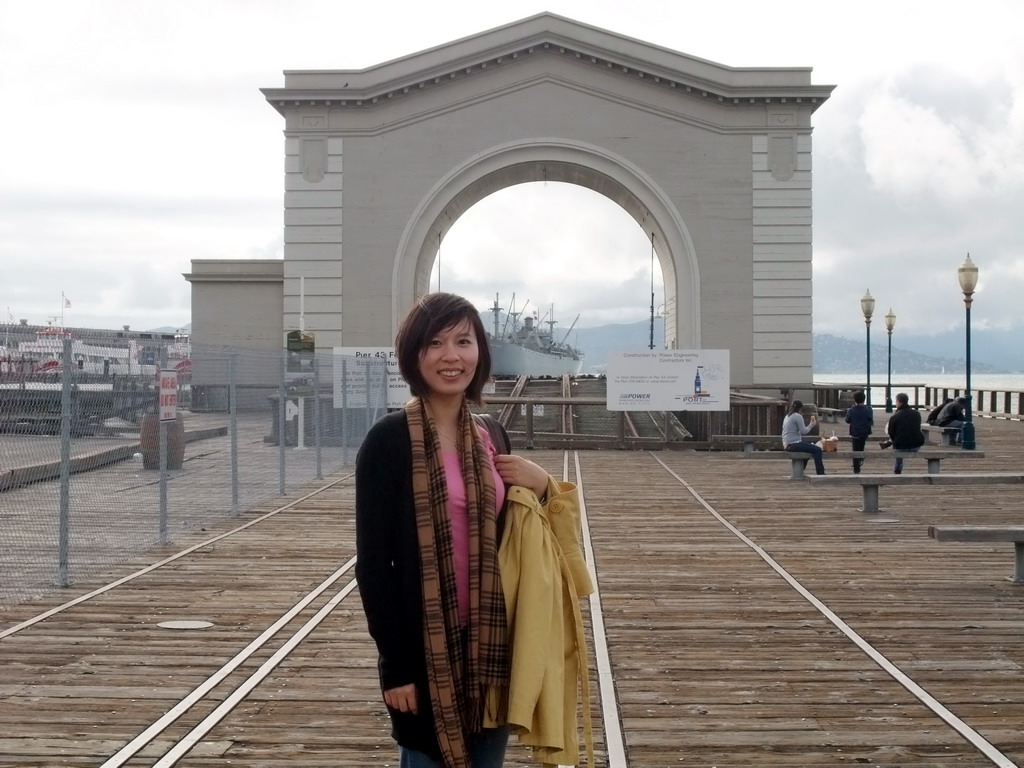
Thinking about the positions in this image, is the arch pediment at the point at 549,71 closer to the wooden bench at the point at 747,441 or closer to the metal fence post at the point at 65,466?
the wooden bench at the point at 747,441

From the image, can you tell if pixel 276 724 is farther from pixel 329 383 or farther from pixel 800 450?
pixel 329 383

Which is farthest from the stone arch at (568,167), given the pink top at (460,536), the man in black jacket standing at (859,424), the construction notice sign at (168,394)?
the pink top at (460,536)

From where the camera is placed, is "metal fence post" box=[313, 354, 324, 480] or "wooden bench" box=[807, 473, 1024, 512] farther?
"metal fence post" box=[313, 354, 324, 480]

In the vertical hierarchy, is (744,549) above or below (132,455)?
below

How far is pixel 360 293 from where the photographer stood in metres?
32.2

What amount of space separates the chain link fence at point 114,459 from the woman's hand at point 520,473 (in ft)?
16.8

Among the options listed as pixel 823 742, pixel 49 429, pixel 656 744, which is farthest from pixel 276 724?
pixel 49 429

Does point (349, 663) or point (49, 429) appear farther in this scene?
point (49, 429)

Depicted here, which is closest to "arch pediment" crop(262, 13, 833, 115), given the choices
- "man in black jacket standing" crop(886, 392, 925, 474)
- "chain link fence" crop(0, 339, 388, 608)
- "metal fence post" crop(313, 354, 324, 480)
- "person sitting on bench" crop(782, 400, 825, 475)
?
"man in black jacket standing" crop(886, 392, 925, 474)

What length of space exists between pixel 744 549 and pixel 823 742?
18.1 feet

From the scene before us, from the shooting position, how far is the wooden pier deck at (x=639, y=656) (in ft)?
16.9

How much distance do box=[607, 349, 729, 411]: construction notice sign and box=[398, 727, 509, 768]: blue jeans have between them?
61.4 ft

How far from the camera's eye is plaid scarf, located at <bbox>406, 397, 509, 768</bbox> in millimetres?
3199

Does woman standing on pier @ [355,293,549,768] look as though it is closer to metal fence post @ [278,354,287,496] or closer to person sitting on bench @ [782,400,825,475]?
metal fence post @ [278,354,287,496]
